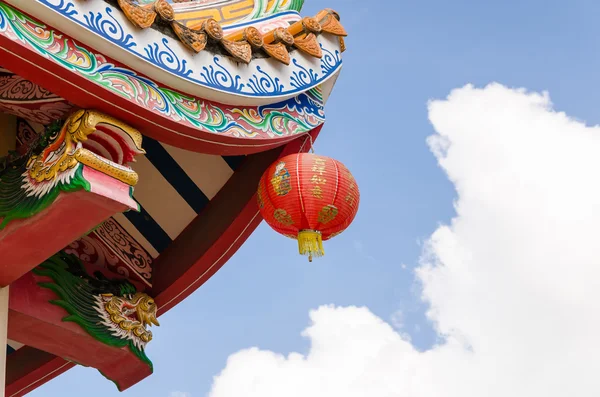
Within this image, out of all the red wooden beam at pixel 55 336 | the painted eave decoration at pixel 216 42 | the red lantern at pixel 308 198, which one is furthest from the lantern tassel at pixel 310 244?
the red wooden beam at pixel 55 336

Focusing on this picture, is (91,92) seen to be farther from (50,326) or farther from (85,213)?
Result: (50,326)

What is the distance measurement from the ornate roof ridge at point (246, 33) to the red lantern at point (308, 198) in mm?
667

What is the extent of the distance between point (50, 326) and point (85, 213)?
117 cm

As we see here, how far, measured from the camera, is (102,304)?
6.20 m

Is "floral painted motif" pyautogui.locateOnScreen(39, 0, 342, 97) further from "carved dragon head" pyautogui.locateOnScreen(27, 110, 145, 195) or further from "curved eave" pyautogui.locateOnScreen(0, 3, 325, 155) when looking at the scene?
"carved dragon head" pyautogui.locateOnScreen(27, 110, 145, 195)

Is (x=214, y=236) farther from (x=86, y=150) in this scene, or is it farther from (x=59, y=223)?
(x=86, y=150)

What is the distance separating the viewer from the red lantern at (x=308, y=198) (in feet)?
19.7

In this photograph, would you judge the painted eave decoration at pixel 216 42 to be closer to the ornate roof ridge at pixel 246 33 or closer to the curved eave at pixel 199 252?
the ornate roof ridge at pixel 246 33

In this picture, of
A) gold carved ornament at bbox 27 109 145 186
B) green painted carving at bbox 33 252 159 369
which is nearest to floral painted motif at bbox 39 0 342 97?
gold carved ornament at bbox 27 109 145 186

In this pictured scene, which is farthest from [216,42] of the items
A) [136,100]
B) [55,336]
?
[55,336]

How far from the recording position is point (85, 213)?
5.02 metres

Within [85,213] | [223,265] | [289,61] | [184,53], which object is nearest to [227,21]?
[289,61]

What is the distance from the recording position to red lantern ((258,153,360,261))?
6.02m

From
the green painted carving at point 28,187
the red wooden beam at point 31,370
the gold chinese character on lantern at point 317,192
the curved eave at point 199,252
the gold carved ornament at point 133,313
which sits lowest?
the red wooden beam at point 31,370
